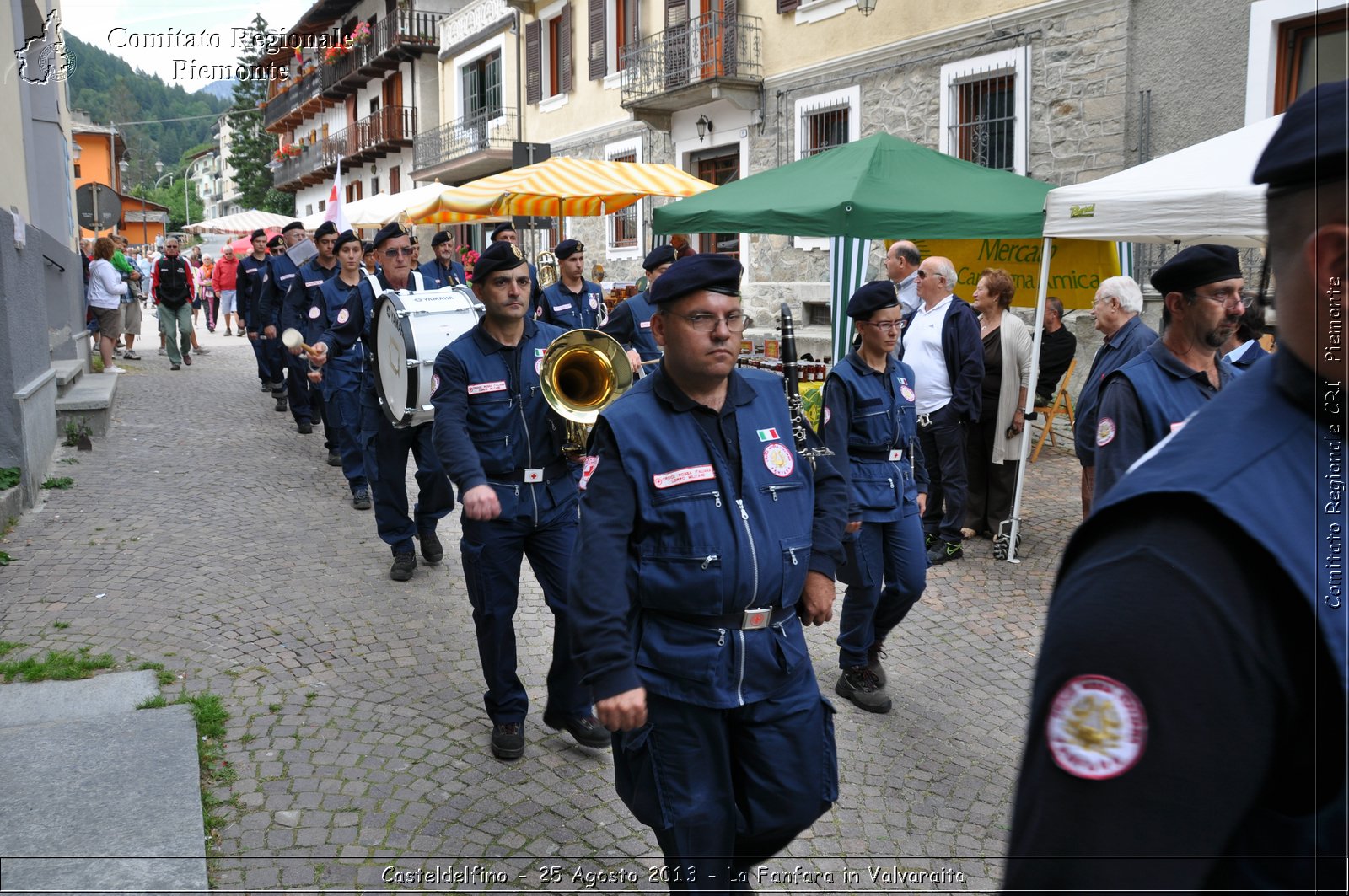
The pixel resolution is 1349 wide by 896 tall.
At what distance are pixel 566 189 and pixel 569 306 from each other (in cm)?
235

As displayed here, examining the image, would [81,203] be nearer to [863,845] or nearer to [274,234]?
[274,234]

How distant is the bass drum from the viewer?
6398 mm

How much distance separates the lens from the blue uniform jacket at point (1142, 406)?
3713 millimetres

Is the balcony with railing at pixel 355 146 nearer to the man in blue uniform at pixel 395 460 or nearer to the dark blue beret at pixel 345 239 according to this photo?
the dark blue beret at pixel 345 239

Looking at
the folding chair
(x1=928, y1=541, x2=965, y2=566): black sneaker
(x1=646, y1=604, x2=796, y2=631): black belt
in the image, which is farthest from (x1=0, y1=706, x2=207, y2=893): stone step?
the folding chair

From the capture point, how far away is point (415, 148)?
34.5 meters

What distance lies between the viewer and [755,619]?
114 inches

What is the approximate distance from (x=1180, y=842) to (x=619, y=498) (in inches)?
77.0

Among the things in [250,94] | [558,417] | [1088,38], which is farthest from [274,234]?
[250,94]

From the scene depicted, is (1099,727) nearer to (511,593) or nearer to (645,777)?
(645,777)

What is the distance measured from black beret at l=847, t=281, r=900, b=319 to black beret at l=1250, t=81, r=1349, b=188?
3.85 m

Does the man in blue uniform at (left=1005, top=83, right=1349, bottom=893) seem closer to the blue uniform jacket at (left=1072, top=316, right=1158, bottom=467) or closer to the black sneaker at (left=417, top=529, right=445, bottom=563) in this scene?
the blue uniform jacket at (left=1072, top=316, right=1158, bottom=467)

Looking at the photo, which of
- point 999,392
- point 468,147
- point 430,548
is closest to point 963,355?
point 999,392

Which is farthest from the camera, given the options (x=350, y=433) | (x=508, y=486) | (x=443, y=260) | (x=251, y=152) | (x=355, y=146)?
(x=251, y=152)
